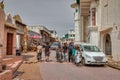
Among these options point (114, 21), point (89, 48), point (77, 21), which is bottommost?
point (89, 48)

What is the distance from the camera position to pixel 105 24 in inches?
1125

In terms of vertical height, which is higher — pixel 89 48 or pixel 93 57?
pixel 89 48

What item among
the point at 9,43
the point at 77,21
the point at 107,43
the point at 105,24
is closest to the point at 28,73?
the point at 9,43

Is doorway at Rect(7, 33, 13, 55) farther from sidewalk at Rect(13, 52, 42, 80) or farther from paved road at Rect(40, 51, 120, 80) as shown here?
paved road at Rect(40, 51, 120, 80)

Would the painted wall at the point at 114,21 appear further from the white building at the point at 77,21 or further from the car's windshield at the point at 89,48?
the white building at the point at 77,21

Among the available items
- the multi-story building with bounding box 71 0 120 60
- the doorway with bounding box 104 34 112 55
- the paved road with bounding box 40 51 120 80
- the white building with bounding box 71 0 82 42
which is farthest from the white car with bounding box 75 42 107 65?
the white building with bounding box 71 0 82 42

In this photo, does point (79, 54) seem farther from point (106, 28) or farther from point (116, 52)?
point (106, 28)

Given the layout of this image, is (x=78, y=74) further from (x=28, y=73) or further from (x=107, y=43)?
(x=107, y=43)

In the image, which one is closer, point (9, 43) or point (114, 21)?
point (9, 43)

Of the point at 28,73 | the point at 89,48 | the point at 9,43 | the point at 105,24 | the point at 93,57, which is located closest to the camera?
the point at 28,73

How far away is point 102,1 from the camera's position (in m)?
29.6

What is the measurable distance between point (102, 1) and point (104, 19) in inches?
89.9

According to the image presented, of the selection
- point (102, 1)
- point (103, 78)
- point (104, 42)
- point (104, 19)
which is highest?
point (102, 1)

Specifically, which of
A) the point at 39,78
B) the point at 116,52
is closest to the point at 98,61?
the point at 116,52
